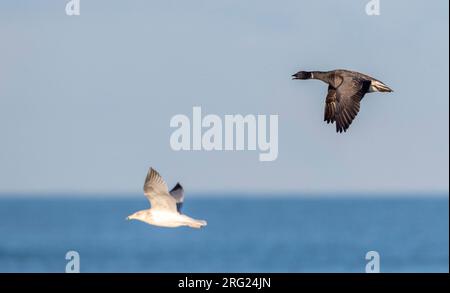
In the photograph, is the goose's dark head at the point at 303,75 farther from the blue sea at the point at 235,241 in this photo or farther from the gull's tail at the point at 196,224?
the blue sea at the point at 235,241

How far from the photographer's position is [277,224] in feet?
317

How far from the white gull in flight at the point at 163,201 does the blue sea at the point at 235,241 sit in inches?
1425

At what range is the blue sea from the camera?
6312cm

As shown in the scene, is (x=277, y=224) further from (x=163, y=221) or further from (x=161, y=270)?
(x=163, y=221)

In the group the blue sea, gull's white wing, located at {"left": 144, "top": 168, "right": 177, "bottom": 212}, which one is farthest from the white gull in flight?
the blue sea

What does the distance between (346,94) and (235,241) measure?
184 ft

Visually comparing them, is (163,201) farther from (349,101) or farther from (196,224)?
(349,101)

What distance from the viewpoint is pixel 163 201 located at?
74.7ft

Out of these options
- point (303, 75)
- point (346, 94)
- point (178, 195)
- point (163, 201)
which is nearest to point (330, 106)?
point (346, 94)

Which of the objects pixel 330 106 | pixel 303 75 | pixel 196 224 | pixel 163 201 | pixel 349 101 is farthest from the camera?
pixel 303 75

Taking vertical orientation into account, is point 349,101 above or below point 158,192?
above

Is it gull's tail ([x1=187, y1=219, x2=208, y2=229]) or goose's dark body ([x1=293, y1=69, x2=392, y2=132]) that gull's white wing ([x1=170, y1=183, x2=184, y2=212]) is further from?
goose's dark body ([x1=293, y1=69, x2=392, y2=132])

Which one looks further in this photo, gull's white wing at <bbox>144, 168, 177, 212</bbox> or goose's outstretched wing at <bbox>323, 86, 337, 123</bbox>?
goose's outstretched wing at <bbox>323, 86, 337, 123</bbox>
